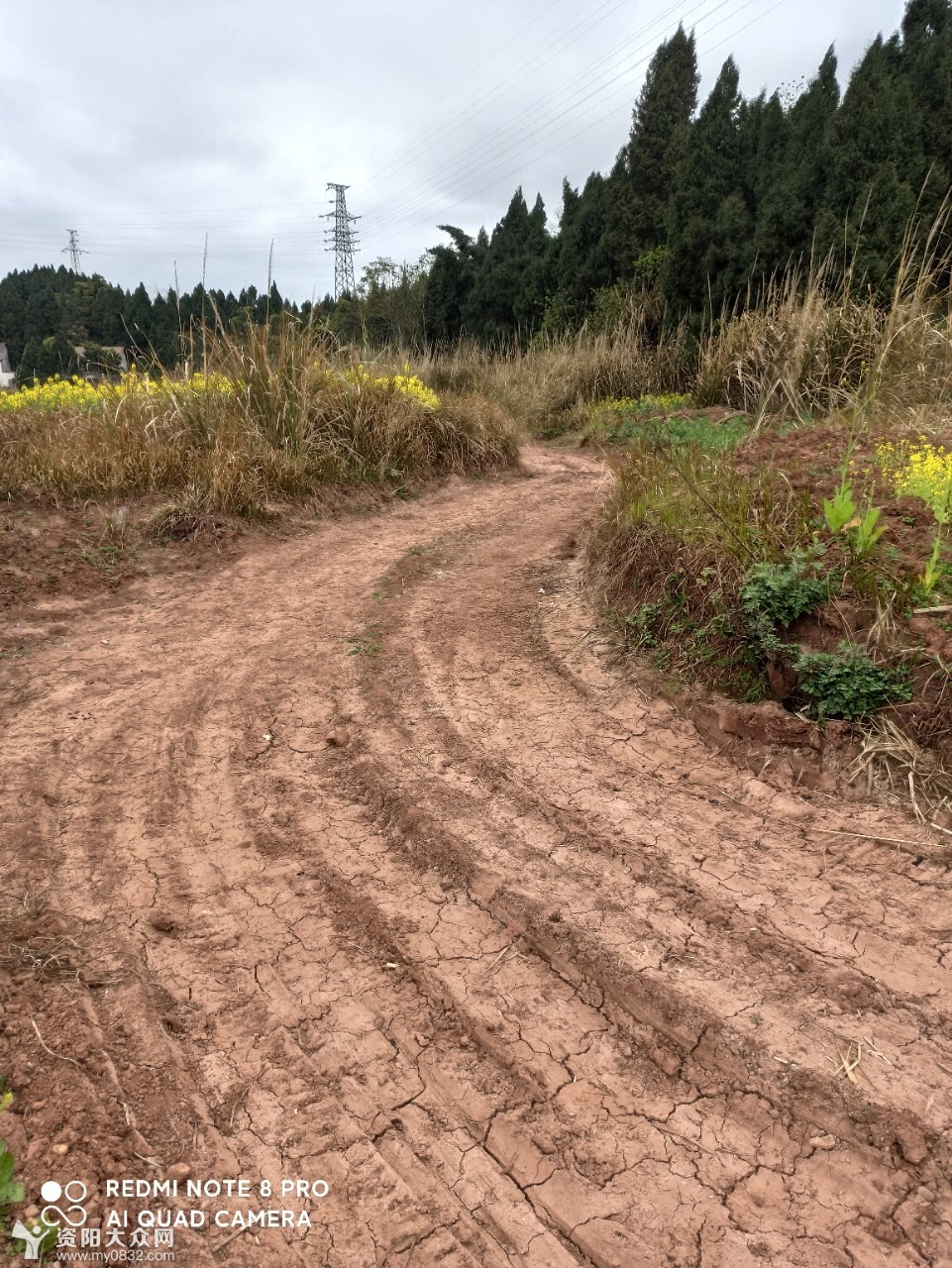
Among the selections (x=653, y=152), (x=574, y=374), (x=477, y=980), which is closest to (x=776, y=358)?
(x=574, y=374)

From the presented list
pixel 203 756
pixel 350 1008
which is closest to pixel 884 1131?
pixel 350 1008

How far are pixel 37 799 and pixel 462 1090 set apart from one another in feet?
6.26

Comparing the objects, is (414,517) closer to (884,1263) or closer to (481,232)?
(884,1263)

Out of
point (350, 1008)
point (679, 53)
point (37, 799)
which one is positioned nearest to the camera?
point (350, 1008)

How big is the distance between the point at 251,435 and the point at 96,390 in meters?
2.55

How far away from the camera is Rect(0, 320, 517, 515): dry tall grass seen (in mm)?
5875

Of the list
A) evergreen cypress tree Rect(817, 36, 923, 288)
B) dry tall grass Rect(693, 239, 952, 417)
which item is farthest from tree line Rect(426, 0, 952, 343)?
dry tall grass Rect(693, 239, 952, 417)

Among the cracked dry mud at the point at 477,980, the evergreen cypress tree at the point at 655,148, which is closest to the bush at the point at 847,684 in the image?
the cracked dry mud at the point at 477,980

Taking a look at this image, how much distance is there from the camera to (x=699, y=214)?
12852mm

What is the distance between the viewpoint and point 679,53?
1831cm

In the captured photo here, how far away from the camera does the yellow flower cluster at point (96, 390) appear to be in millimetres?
6693

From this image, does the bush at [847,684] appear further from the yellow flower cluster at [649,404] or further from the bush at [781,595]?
the yellow flower cluster at [649,404]

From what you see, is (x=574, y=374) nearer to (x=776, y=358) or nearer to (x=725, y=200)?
(x=725, y=200)

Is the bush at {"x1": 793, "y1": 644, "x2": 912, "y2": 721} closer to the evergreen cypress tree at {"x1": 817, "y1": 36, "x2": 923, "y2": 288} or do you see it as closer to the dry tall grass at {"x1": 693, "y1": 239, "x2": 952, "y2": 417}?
the dry tall grass at {"x1": 693, "y1": 239, "x2": 952, "y2": 417}
